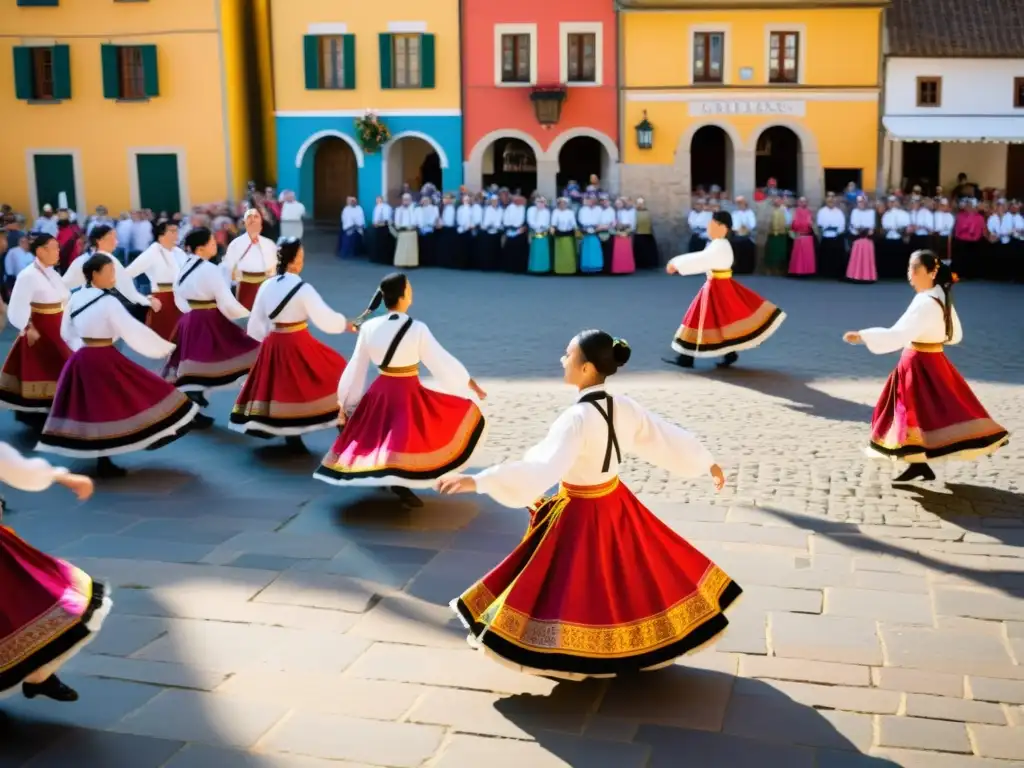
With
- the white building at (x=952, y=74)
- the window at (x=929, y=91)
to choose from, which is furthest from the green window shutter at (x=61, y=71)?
the window at (x=929, y=91)

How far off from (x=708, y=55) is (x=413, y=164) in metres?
7.58

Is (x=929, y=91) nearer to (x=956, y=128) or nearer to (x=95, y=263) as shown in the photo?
(x=956, y=128)

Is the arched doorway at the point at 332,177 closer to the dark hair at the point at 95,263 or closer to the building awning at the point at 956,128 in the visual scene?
the building awning at the point at 956,128

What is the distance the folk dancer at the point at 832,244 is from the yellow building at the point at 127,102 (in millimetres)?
13032

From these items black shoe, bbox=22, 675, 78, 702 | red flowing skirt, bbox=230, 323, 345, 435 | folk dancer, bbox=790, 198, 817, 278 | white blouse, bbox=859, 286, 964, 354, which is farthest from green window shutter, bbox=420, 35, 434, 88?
black shoe, bbox=22, 675, 78, 702

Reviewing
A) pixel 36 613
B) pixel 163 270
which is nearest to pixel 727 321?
pixel 163 270

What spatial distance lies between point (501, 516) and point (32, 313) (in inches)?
193

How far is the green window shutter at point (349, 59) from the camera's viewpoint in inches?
1063

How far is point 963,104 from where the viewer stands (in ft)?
84.5

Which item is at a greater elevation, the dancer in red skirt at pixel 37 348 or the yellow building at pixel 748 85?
the yellow building at pixel 748 85

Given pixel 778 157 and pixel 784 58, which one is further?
pixel 778 157

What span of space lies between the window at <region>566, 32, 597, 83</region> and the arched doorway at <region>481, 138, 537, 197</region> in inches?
113

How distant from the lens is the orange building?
26234 mm

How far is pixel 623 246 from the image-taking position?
23578 millimetres
